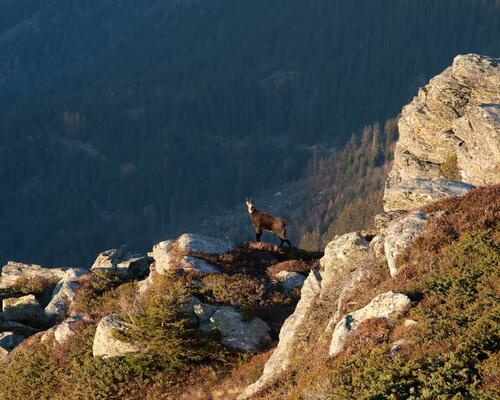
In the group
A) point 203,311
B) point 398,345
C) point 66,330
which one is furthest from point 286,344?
point 66,330

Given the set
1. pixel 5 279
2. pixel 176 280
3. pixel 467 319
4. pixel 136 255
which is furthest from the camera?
pixel 5 279

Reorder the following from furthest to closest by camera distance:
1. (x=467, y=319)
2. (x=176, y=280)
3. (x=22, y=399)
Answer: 1. (x=176, y=280)
2. (x=22, y=399)
3. (x=467, y=319)

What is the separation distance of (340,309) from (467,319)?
5465mm

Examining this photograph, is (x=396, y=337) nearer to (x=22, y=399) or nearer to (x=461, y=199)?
(x=461, y=199)

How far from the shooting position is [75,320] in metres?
36.8

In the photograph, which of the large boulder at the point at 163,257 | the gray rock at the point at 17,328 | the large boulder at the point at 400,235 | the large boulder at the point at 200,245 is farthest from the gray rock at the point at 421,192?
the gray rock at the point at 17,328

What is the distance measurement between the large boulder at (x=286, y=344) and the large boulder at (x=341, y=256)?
54 centimetres

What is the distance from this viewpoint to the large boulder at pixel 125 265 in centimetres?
4644

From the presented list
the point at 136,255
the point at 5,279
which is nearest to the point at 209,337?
the point at 136,255

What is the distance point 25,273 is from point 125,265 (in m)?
11.8

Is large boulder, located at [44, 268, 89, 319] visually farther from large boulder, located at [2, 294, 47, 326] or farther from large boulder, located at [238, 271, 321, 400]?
large boulder, located at [238, 271, 321, 400]

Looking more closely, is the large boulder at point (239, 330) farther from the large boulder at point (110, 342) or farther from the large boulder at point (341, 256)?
the large boulder at point (341, 256)

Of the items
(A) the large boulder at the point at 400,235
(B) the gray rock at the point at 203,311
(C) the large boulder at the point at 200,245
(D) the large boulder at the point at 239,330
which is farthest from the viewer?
(C) the large boulder at the point at 200,245

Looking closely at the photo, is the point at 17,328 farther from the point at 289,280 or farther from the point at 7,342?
the point at 289,280
